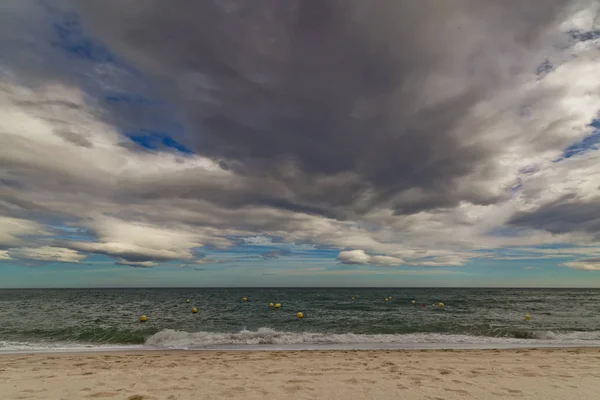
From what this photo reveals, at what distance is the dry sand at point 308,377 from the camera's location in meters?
6.56

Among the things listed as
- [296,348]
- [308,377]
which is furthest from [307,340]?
[308,377]

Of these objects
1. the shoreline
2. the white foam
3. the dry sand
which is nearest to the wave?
the shoreline

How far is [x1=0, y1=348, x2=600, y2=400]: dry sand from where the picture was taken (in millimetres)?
6562

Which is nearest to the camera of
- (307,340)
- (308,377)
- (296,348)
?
(308,377)

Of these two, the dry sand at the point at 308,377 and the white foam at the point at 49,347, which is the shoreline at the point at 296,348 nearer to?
the white foam at the point at 49,347

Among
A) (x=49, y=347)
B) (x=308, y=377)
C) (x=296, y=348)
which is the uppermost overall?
(x=308, y=377)

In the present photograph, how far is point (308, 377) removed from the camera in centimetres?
786

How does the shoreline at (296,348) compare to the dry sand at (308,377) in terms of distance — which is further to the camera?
the shoreline at (296,348)

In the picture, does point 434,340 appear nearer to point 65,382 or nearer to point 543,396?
point 543,396

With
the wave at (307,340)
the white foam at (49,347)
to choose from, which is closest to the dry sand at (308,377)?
the white foam at (49,347)

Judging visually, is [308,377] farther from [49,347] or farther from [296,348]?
[49,347]

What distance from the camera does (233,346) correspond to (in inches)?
583

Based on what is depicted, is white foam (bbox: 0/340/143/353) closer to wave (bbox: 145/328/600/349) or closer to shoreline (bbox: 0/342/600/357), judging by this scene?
shoreline (bbox: 0/342/600/357)

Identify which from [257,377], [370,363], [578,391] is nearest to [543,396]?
[578,391]
